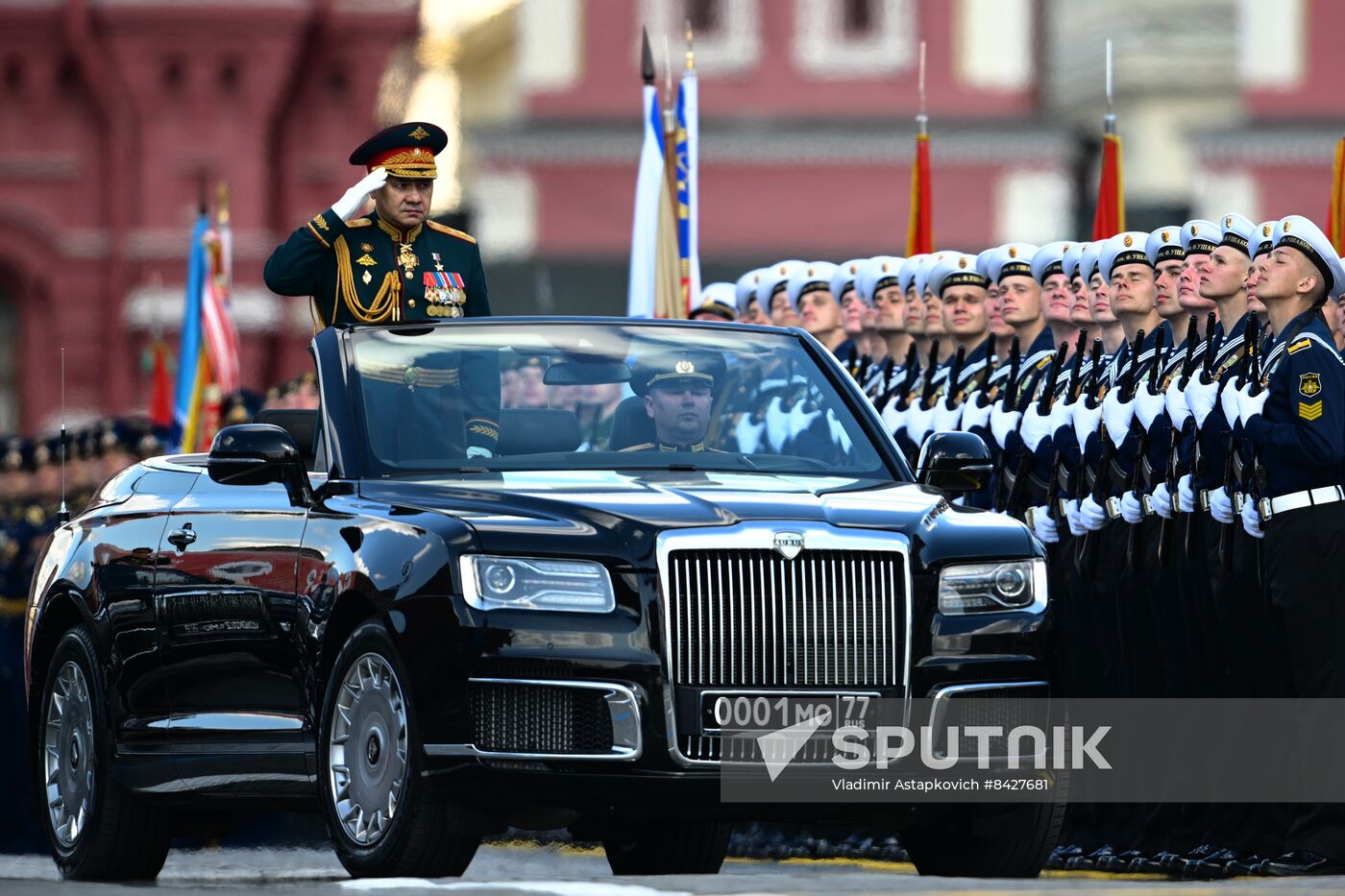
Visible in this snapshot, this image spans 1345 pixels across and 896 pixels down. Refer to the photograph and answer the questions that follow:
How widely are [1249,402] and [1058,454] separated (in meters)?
1.70

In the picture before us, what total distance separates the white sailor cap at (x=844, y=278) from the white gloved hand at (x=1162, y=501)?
3.04m

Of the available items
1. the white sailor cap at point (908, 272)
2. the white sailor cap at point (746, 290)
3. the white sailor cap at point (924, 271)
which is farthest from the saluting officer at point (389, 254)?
the white sailor cap at point (746, 290)

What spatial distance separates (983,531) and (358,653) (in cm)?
168

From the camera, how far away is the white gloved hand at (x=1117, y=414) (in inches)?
534

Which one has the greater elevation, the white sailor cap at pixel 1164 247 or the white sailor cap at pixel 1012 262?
the white sailor cap at pixel 1164 247

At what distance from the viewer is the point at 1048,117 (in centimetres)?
5491

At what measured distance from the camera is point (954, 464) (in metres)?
10.7

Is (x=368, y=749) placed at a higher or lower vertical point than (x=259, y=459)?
lower

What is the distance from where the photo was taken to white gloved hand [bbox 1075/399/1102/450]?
13812 mm

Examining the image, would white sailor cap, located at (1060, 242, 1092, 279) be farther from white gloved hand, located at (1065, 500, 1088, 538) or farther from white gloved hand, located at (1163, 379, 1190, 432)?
white gloved hand, located at (1163, 379, 1190, 432)

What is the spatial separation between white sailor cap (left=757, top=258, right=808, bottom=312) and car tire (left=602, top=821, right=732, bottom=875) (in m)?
5.40

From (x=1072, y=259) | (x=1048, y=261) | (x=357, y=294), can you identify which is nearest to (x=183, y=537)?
(x=357, y=294)

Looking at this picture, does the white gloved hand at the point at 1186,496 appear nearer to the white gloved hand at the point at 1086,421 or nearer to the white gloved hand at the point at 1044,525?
the white gloved hand at the point at 1086,421

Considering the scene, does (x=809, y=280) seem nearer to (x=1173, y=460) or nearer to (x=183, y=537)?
(x=1173, y=460)
